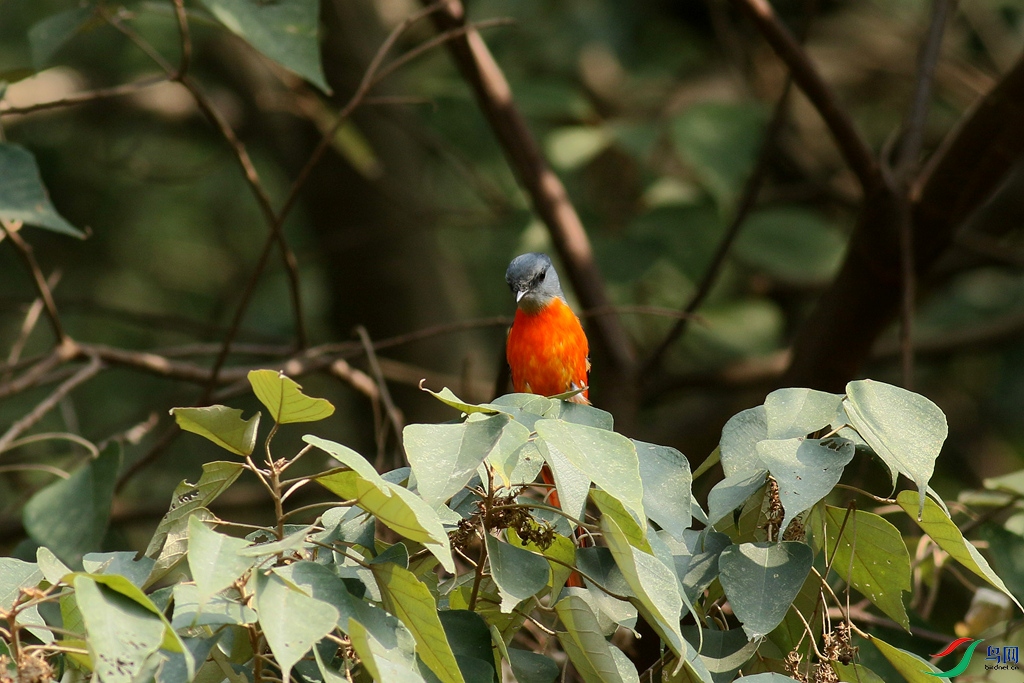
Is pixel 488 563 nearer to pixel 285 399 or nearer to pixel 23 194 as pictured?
pixel 285 399

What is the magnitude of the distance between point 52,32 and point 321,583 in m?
2.18

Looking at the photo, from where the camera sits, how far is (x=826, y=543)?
6.20 feet

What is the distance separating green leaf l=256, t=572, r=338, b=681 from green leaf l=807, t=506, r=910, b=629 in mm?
997

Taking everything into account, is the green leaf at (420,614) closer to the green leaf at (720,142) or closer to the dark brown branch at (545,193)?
the dark brown branch at (545,193)

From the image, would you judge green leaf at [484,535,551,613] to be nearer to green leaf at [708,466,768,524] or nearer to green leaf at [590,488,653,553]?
green leaf at [590,488,653,553]

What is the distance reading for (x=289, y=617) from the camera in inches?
48.8

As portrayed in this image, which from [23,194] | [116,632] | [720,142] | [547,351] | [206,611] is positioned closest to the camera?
[116,632]

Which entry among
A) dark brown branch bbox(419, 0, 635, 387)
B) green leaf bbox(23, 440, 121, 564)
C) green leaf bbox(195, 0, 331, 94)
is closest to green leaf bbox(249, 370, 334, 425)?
green leaf bbox(195, 0, 331, 94)

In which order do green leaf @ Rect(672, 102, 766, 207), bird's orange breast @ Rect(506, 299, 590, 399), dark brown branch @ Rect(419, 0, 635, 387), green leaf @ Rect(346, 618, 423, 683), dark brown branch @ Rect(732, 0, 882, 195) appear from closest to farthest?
green leaf @ Rect(346, 618, 423, 683) → dark brown branch @ Rect(732, 0, 882, 195) → bird's orange breast @ Rect(506, 299, 590, 399) → dark brown branch @ Rect(419, 0, 635, 387) → green leaf @ Rect(672, 102, 766, 207)

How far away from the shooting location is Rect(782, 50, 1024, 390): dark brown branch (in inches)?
122

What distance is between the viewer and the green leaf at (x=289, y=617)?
1193 mm

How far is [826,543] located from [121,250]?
6620 millimetres

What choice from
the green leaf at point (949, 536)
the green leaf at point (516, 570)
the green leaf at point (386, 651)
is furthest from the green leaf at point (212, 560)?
the green leaf at point (949, 536)

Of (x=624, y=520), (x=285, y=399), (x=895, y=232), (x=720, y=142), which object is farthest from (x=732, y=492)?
(x=720, y=142)
